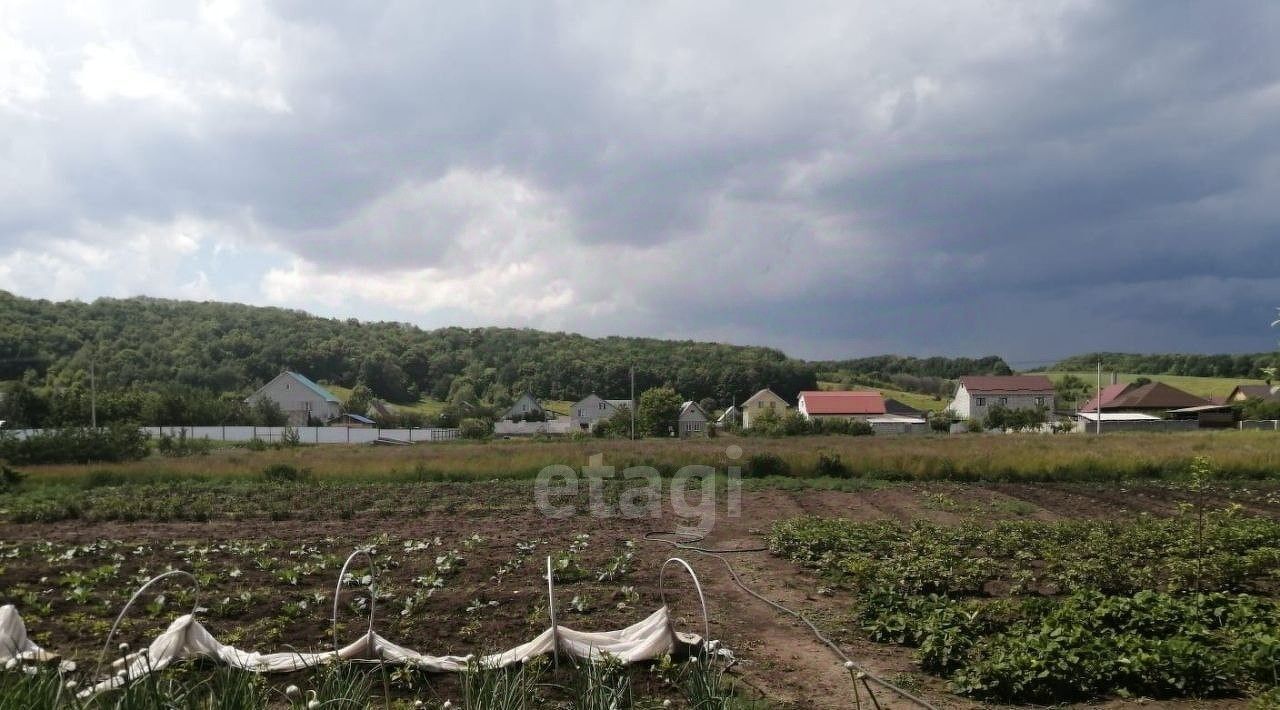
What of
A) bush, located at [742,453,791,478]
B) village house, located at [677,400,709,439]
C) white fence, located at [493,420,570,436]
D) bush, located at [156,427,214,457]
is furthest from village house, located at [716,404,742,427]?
bush, located at [742,453,791,478]

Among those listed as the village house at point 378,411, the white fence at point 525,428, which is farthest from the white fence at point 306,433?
the village house at point 378,411

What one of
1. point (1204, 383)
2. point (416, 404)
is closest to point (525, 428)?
point (416, 404)

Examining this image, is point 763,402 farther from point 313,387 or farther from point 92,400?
→ point 92,400

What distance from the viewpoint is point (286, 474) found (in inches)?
926

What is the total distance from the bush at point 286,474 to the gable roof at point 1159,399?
2706 inches

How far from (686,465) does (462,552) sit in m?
13.8

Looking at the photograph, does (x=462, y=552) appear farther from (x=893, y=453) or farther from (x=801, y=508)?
(x=893, y=453)

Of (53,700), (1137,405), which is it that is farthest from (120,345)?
(1137,405)

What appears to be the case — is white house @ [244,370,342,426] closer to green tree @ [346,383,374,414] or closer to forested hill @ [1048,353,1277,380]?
green tree @ [346,383,374,414]

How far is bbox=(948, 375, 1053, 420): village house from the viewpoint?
225 ft

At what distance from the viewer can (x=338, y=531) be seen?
13438 mm

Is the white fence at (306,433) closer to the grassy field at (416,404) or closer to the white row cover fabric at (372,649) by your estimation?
the grassy field at (416,404)

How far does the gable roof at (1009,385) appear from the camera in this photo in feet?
226

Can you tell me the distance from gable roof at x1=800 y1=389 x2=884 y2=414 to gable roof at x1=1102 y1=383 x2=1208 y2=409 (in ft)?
72.5
